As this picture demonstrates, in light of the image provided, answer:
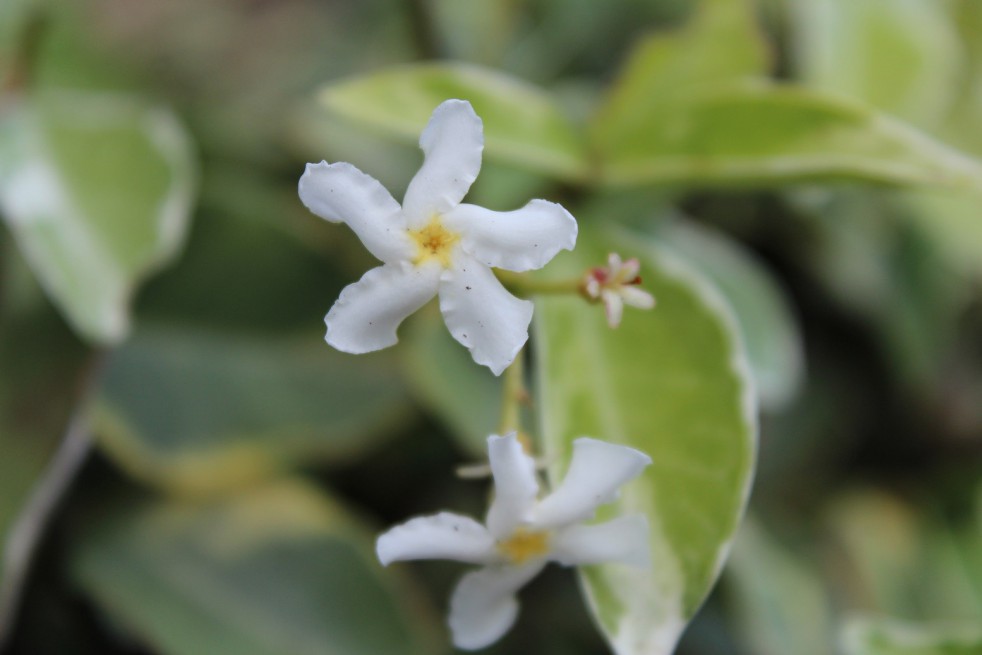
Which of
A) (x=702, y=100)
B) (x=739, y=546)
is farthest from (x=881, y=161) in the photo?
(x=739, y=546)

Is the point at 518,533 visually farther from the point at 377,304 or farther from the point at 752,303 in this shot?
the point at 752,303

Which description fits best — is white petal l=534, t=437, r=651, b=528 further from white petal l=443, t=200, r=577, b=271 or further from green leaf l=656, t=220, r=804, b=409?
green leaf l=656, t=220, r=804, b=409

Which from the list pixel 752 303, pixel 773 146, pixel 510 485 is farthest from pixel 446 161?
pixel 752 303

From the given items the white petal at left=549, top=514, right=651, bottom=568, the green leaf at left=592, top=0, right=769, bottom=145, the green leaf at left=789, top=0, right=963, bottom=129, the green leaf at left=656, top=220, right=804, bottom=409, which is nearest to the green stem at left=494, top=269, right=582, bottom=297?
the white petal at left=549, top=514, right=651, bottom=568

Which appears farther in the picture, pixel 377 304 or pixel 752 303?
pixel 752 303

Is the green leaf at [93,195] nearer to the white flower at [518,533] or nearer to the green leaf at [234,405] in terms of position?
the green leaf at [234,405]

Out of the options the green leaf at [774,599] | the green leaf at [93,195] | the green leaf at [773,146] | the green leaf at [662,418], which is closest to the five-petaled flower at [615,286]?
the green leaf at [662,418]
